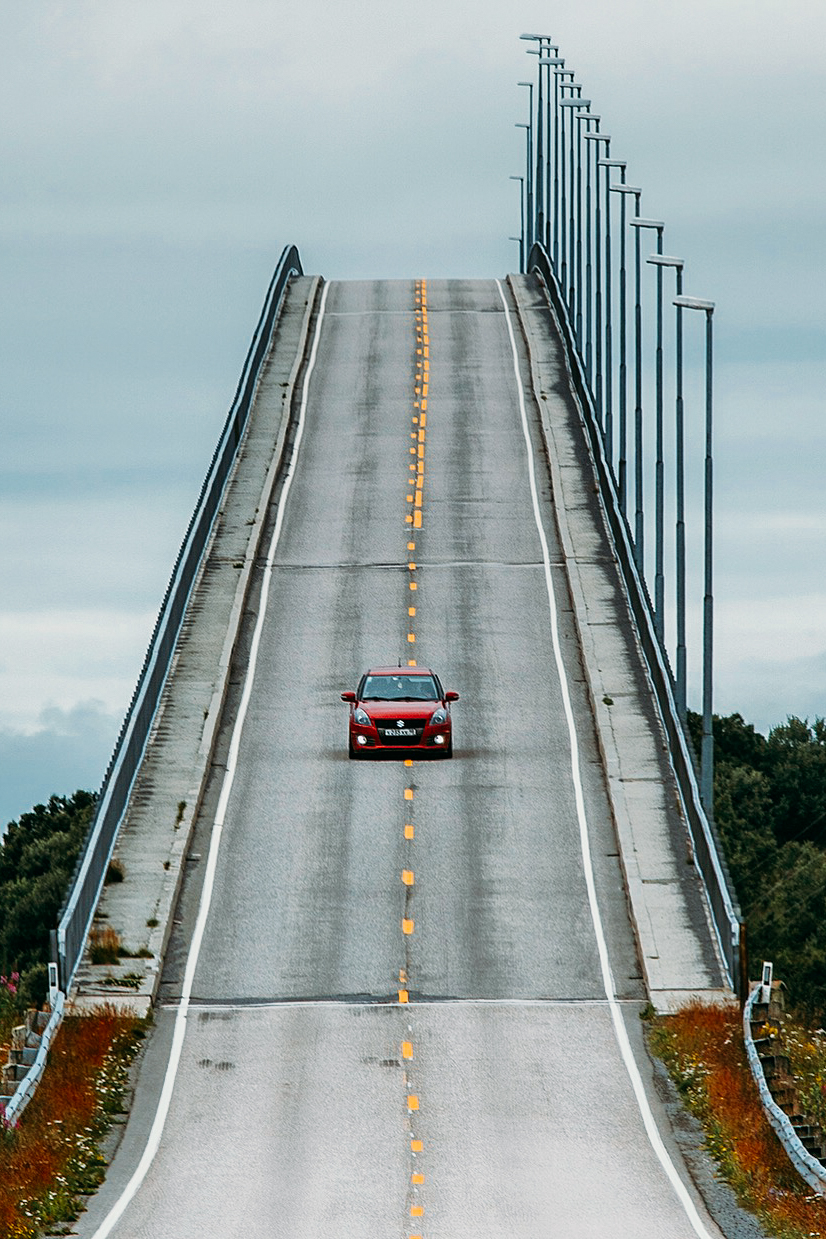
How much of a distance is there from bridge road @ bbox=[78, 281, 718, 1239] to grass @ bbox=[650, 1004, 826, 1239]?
2.21 ft

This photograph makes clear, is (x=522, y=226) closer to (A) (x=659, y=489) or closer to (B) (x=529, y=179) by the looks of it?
(B) (x=529, y=179)

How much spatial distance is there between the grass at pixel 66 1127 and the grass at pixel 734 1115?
22.3 ft

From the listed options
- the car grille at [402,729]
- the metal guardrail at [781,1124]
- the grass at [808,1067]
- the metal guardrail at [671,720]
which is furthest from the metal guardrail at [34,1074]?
the car grille at [402,729]

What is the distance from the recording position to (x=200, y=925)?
1313 inches

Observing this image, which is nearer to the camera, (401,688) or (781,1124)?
(781,1124)

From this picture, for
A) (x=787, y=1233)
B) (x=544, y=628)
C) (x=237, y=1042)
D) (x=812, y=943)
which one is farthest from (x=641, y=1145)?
(x=812, y=943)

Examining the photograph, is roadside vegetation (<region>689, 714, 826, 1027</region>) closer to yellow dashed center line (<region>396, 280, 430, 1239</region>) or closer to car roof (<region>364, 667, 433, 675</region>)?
yellow dashed center line (<region>396, 280, 430, 1239</region>)

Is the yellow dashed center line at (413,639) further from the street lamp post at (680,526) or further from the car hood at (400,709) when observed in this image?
the street lamp post at (680,526)

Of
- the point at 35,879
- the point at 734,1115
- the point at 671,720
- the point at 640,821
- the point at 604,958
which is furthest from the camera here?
the point at 35,879

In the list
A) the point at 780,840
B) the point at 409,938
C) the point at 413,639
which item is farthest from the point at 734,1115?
the point at 780,840

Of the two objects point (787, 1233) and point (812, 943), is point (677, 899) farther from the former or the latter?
point (812, 943)

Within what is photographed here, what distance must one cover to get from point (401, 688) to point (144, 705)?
4.69 metres

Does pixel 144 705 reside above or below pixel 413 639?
below

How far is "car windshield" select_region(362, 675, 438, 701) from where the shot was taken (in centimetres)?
4112
